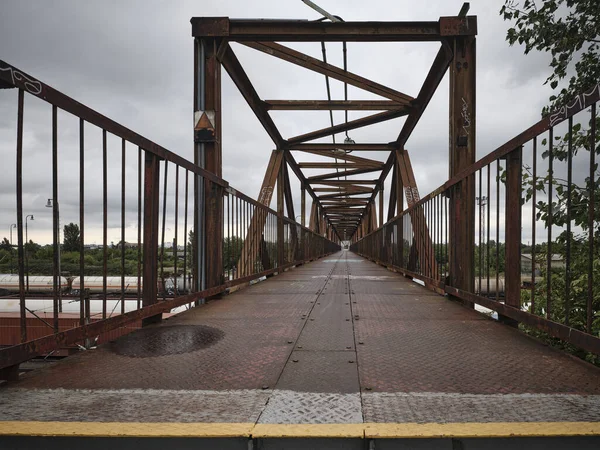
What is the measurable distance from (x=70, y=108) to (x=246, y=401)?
1.77m

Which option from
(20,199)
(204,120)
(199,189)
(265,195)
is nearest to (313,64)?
(204,120)

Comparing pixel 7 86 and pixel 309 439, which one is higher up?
pixel 7 86

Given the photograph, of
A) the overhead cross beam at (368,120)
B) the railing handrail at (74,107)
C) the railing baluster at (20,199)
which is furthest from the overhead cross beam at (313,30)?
the railing baluster at (20,199)

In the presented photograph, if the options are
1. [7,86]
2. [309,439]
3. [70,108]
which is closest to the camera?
[309,439]

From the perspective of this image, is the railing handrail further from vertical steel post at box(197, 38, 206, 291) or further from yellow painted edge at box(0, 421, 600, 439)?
yellow painted edge at box(0, 421, 600, 439)

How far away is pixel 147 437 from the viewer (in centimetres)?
138

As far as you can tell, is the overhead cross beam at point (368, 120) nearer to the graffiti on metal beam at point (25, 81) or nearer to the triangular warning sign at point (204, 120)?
the triangular warning sign at point (204, 120)

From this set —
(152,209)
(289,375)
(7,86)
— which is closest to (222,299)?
(152,209)

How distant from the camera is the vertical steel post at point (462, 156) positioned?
4453mm

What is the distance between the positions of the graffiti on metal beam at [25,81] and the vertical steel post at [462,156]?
3701 mm

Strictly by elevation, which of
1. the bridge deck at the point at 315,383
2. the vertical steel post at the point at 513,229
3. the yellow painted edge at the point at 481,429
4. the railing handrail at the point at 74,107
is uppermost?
the railing handrail at the point at 74,107

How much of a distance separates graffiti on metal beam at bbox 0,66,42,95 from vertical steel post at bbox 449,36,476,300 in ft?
12.1

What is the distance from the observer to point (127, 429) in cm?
142

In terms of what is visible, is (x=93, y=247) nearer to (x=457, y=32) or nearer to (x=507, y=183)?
(x=507, y=183)
